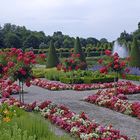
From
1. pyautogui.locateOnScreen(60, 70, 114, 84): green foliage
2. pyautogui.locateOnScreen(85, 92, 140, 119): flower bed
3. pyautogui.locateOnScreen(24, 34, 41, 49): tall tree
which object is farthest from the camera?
pyautogui.locateOnScreen(24, 34, 41, 49): tall tree

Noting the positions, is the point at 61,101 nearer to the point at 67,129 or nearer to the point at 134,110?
the point at 134,110

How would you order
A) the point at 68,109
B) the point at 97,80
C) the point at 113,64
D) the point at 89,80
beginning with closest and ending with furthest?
1. the point at 68,109
2. the point at 113,64
3. the point at 89,80
4. the point at 97,80

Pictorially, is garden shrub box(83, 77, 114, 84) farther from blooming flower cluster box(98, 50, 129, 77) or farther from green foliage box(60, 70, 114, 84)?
blooming flower cluster box(98, 50, 129, 77)

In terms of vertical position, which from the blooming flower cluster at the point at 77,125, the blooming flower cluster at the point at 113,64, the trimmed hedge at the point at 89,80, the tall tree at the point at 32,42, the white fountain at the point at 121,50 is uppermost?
the tall tree at the point at 32,42

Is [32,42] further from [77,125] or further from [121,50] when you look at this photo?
[77,125]

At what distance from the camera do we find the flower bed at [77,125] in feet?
24.0

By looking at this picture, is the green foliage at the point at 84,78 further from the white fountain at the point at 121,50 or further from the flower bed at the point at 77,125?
the white fountain at the point at 121,50

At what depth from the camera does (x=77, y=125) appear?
8.34m

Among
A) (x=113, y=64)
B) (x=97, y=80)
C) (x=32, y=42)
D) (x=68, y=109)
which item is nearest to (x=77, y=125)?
(x=68, y=109)

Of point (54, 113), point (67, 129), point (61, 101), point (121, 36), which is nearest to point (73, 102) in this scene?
point (61, 101)

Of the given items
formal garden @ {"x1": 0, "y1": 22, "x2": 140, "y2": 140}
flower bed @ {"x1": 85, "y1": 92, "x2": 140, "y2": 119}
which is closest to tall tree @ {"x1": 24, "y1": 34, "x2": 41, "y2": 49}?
formal garden @ {"x1": 0, "y1": 22, "x2": 140, "y2": 140}

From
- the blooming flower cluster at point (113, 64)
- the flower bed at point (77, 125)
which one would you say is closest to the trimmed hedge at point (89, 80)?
the blooming flower cluster at point (113, 64)

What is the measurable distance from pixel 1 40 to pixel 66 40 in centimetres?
1067

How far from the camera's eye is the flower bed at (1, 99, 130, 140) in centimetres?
733
